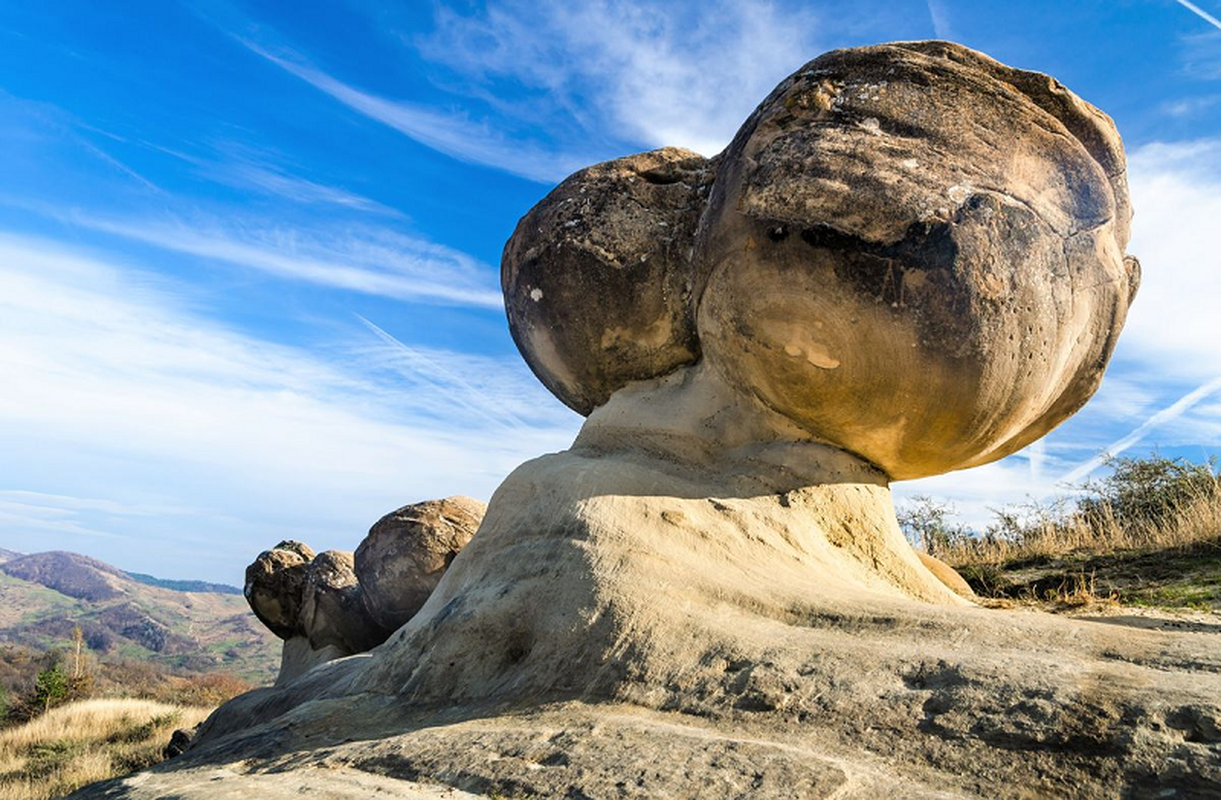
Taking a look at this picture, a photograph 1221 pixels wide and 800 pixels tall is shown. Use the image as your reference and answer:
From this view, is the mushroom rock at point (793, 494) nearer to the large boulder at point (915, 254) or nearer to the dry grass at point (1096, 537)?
the large boulder at point (915, 254)

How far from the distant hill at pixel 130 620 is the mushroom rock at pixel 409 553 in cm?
4858

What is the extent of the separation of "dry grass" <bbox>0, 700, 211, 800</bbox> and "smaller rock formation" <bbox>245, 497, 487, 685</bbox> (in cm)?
175

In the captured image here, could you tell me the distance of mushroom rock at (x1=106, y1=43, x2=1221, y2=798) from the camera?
2510 millimetres

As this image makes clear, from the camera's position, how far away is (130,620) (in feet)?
294

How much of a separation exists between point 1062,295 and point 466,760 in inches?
123

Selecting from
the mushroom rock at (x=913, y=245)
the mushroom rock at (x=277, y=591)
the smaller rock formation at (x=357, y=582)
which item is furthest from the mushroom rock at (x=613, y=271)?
the mushroom rock at (x=277, y=591)

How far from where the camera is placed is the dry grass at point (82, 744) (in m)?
8.61

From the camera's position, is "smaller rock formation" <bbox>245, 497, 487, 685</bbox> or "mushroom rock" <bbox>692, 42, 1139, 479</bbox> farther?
"smaller rock formation" <bbox>245, 497, 487, 685</bbox>

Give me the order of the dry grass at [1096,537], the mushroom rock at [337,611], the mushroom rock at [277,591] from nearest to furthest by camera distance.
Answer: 1. the dry grass at [1096,537]
2. the mushroom rock at [337,611]
3. the mushroom rock at [277,591]

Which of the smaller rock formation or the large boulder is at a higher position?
the large boulder

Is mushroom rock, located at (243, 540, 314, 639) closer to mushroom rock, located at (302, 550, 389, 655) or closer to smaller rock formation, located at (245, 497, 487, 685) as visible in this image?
smaller rock formation, located at (245, 497, 487, 685)


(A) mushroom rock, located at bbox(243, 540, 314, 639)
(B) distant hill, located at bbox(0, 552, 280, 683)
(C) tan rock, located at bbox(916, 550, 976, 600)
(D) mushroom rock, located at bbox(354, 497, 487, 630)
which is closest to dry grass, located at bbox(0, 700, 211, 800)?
(A) mushroom rock, located at bbox(243, 540, 314, 639)

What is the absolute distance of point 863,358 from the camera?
404cm

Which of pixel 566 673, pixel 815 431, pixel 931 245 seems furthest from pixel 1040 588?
pixel 566 673
